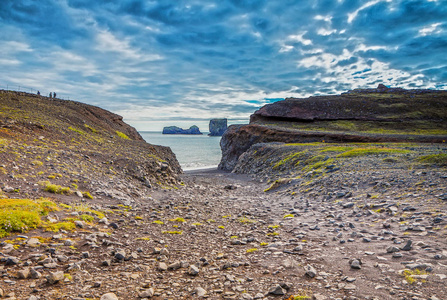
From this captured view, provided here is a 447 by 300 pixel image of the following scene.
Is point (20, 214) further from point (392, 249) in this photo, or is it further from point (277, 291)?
point (392, 249)

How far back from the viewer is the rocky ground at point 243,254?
16.7 ft

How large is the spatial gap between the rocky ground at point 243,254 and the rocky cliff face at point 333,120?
41.6 m

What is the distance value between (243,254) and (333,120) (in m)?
75.1

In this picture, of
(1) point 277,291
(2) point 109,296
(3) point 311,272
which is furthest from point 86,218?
(3) point 311,272

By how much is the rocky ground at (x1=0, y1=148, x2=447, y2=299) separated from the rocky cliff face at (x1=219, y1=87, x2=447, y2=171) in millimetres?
→ 41557

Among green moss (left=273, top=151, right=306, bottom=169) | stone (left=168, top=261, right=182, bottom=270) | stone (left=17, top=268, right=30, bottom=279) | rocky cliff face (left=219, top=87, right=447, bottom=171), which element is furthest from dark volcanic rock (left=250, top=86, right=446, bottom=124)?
stone (left=17, top=268, right=30, bottom=279)

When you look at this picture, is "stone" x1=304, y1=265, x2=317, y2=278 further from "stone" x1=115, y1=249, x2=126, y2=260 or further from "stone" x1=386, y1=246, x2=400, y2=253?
"stone" x1=115, y1=249, x2=126, y2=260

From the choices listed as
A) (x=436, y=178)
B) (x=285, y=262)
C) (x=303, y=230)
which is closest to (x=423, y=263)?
(x=285, y=262)

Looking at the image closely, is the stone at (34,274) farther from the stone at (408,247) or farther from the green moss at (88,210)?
the stone at (408,247)

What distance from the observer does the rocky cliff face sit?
5769cm

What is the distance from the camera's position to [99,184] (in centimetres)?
1436

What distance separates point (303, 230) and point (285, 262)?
145 inches

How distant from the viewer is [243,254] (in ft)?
24.6

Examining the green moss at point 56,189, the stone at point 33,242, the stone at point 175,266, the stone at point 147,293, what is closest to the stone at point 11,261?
the stone at point 33,242
